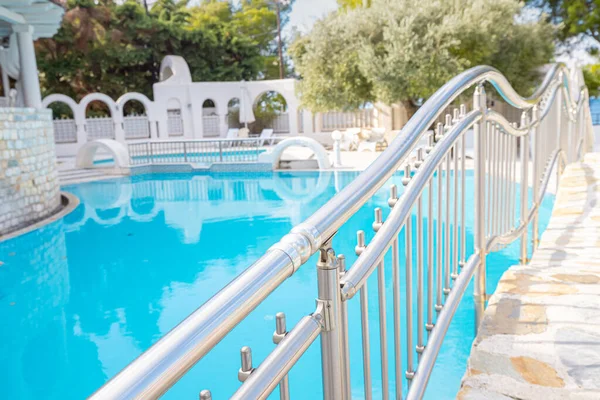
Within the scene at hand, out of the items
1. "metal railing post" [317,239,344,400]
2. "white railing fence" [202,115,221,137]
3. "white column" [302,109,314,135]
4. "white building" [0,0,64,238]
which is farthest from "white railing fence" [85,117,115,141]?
"metal railing post" [317,239,344,400]

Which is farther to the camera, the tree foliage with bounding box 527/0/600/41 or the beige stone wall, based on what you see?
the tree foliage with bounding box 527/0/600/41

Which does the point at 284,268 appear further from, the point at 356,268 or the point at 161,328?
the point at 161,328

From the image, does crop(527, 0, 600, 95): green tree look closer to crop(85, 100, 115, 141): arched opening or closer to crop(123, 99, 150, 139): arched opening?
crop(123, 99, 150, 139): arched opening

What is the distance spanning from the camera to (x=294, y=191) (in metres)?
12.1

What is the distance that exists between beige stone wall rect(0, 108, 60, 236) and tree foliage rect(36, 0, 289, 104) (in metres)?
14.1

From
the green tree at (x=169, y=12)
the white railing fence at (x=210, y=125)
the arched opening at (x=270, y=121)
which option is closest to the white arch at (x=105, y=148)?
the white railing fence at (x=210, y=125)

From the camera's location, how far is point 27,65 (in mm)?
11344

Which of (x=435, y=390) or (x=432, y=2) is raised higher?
(x=432, y=2)

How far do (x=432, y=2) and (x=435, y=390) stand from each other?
14594 mm

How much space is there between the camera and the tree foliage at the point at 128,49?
2323 cm

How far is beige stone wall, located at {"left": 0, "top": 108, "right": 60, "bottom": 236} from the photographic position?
28.8 ft

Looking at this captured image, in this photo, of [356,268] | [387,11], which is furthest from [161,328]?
[387,11]

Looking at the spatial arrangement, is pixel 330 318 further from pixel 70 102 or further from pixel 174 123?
pixel 174 123

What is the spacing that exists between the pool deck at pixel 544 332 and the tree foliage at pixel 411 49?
13135mm
